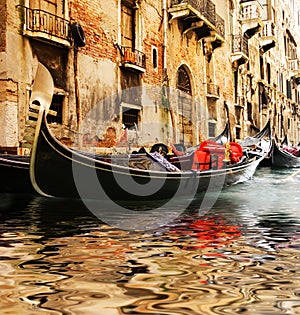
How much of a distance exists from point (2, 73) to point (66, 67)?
1.60 meters

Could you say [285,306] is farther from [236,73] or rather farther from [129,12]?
[236,73]

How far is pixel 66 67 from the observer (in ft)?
28.9

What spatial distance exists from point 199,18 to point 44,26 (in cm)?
686

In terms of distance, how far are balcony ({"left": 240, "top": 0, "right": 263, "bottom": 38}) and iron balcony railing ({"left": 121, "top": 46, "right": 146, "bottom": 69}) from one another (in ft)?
33.1

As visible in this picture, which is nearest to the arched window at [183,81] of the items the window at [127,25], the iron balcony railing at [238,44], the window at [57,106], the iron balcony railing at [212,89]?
the iron balcony railing at [212,89]

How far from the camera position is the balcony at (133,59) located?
10.5 meters

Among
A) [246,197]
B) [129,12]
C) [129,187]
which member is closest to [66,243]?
[129,187]

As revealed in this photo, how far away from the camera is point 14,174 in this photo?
6.53 m

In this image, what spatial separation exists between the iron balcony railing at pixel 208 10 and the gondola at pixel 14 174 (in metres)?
8.59

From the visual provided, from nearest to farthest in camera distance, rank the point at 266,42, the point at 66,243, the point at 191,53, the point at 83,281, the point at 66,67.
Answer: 1. the point at 83,281
2. the point at 66,243
3. the point at 66,67
4. the point at 191,53
5. the point at 266,42

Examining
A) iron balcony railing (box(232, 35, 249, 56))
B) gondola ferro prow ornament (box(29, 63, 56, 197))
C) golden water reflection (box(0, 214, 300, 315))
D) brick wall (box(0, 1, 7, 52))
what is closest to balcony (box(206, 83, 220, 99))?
iron balcony railing (box(232, 35, 249, 56))

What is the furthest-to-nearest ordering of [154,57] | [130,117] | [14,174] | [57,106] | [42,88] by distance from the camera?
[154,57] < [130,117] < [57,106] < [14,174] < [42,88]

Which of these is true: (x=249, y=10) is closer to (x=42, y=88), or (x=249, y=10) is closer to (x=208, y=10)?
(x=208, y=10)

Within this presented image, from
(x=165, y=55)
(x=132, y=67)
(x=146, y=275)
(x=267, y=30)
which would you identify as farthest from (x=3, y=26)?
(x=267, y=30)
